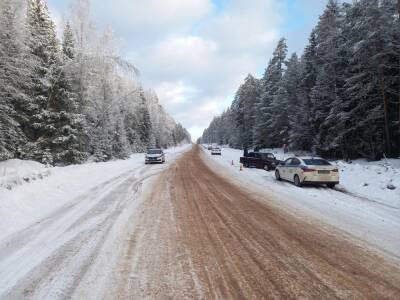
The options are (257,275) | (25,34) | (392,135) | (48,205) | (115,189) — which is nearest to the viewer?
(257,275)

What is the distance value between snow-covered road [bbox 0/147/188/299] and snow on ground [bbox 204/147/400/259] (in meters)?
5.28

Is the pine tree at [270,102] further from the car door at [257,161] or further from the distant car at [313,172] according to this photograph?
the distant car at [313,172]

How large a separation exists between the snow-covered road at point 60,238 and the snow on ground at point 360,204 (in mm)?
5282

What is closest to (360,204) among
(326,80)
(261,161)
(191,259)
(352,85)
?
(191,259)

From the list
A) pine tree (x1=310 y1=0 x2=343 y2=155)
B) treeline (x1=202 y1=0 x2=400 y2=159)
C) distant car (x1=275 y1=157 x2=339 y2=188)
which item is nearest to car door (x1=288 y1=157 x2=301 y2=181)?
distant car (x1=275 y1=157 x2=339 y2=188)

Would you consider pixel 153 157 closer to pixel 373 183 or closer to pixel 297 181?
pixel 297 181

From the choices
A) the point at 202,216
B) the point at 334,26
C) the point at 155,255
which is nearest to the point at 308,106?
the point at 334,26

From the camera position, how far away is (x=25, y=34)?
21031 mm

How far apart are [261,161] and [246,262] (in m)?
22.9

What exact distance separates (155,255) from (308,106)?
35308mm

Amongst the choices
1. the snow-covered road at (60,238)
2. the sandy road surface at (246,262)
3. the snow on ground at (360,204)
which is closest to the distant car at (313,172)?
the snow on ground at (360,204)

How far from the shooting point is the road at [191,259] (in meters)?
4.34

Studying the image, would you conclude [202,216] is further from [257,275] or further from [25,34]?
[25,34]

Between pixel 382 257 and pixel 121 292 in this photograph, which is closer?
pixel 121 292
